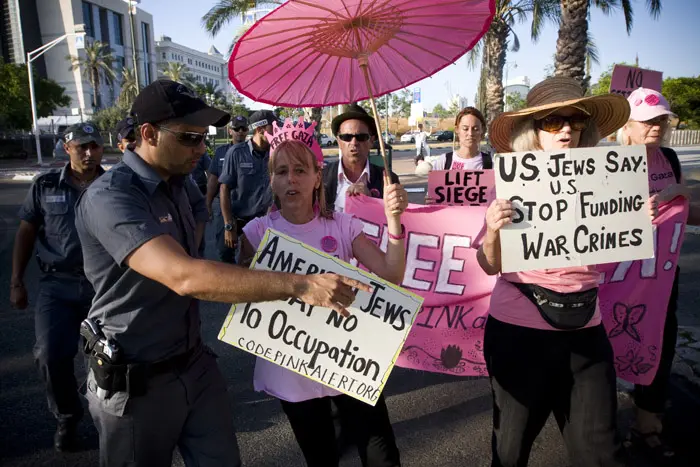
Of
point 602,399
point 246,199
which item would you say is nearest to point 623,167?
point 602,399

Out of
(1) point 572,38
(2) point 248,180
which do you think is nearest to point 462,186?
(2) point 248,180

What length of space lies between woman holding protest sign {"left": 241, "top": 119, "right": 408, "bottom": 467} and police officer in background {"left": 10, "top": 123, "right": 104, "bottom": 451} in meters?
1.60

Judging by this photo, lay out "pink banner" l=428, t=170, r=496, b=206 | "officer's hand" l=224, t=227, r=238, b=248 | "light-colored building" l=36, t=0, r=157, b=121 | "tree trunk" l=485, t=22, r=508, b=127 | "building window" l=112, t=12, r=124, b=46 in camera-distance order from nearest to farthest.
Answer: "pink banner" l=428, t=170, r=496, b=206 < "officer's hand" l=224, t=227, r=238, b=248 < "tree trunk" l=485, t=22, r=508, b=127 < "light-colored building" l=36, t=0, r=157, b=121 < "building window" l=112, t=12, r=124, b=46

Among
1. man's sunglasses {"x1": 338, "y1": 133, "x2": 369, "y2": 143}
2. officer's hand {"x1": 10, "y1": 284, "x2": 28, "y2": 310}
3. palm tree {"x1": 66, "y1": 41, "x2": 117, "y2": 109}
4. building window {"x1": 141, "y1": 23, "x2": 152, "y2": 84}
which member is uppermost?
building window {"x1": 141, "y1": 23, "x2": 152, "y2": 84}

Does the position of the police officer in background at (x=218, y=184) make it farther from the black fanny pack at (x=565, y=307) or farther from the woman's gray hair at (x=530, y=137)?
the black fanny pack at (x=565, y=307)

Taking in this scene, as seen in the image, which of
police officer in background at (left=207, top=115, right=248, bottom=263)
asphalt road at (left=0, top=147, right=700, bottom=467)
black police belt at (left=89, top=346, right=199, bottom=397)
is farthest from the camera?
police officer in background at (left=207, top=115, right=248, bottom=263)

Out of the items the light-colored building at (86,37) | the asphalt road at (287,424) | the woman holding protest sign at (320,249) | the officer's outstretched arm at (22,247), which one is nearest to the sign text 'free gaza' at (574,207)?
the woman holding protest sign at (320,249)

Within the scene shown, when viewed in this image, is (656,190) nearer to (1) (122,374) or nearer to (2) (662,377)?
(2) (662,377)

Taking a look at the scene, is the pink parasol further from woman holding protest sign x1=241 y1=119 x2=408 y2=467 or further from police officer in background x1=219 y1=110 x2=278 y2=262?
police officer in background x1=219 y1=110 x2=278 y2=262

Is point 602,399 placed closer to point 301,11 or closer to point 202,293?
point 202,293

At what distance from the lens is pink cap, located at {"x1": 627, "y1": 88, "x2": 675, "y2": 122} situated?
294 cm

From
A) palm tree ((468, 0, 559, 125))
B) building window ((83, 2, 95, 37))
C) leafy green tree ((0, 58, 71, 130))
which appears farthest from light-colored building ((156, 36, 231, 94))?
palm tree ((468, 0, 559, 125))

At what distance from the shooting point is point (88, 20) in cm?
8250

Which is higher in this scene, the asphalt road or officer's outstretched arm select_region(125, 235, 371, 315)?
officer's outstretched arm select_region(125, 235, 371, 315)
